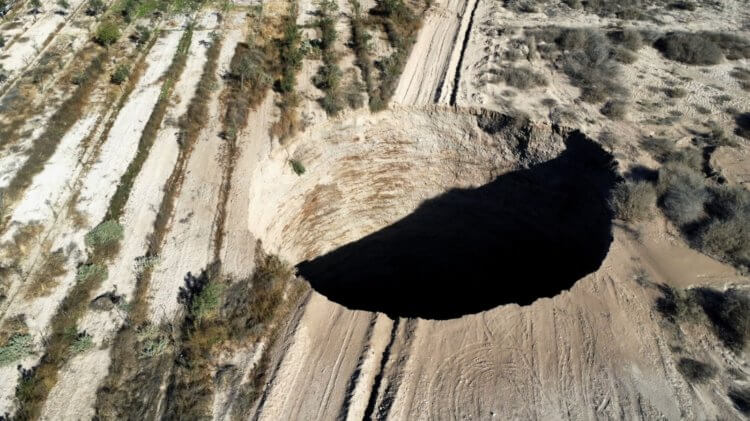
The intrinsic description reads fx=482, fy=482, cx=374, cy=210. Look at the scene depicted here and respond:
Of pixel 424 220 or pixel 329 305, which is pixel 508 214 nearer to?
pixel 424 220

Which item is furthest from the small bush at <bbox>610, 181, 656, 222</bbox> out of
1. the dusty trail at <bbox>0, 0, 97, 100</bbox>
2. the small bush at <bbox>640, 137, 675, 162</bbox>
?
the dusty trail at <bbox>0, 0, 97, 100</bbox>

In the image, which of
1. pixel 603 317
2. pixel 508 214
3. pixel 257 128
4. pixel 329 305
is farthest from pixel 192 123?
pixel 603 317

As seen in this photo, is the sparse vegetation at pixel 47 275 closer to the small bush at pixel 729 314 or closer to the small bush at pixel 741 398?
the small bush at pixel 741 398

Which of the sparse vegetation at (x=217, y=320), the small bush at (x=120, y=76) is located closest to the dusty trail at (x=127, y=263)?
the sparse vegetation at (x=217, y=320)

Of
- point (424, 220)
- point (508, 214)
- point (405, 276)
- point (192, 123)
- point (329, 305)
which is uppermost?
point (192, 123)

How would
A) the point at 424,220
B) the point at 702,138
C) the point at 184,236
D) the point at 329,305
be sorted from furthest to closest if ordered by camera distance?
the point at 424,220 < the point at 702,138 < the point at 184,236 < the point at 329,305

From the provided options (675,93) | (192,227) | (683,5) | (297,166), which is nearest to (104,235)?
(192,227)

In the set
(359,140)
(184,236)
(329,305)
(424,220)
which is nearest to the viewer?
(329,305)
